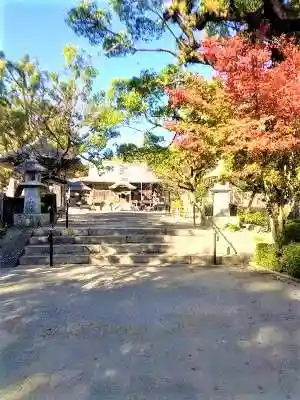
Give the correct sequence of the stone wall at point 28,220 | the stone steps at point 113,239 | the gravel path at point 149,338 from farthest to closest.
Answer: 1. the stone wall at point 28,220
2. the stone steps at point 113,239
3. the gravel path at point 149,338

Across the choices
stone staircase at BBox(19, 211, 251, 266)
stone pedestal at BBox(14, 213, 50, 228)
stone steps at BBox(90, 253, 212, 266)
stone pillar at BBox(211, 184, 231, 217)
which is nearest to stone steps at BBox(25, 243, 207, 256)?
stone staircase at BBox(19, 211, 251, 266)

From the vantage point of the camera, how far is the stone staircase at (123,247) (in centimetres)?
1218

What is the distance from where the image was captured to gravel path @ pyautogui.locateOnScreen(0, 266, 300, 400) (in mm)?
4652

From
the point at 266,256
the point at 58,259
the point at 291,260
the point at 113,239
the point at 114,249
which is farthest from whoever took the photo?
the point at 113,239

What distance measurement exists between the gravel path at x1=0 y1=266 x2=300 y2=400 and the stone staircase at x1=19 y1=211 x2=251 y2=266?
1932mm

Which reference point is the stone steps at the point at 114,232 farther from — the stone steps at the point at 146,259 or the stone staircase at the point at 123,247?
the stone steps at the point at 146,259

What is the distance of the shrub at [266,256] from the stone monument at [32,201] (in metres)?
Answer: 6.64

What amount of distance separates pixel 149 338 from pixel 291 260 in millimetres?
5200

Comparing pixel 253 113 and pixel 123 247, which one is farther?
pixel 123 247

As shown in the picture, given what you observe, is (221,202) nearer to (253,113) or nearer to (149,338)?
(253,113)

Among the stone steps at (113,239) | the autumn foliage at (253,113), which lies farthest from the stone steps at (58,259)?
the autumn foliage at (253,113)

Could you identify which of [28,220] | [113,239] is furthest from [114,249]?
[28,220]

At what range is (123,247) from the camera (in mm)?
12695

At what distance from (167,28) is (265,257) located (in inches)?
328
